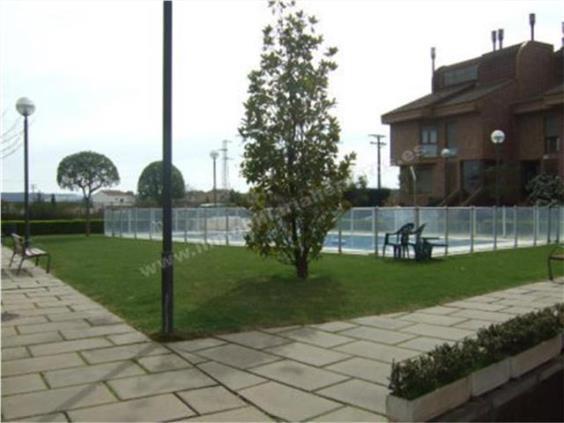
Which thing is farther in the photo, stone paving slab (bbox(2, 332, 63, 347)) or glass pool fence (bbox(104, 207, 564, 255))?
glass pool fence (bbox(104, 207, 564, 255))

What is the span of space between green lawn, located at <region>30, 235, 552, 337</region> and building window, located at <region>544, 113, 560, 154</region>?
1975 centimetres

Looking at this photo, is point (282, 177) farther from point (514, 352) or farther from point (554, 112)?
point (554, 112)

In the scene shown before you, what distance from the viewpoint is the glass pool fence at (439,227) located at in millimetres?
17031

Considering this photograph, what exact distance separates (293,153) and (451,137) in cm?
2813

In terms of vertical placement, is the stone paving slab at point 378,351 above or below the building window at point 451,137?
below

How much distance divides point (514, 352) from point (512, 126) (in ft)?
107

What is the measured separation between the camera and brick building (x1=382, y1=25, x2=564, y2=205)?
108 ft

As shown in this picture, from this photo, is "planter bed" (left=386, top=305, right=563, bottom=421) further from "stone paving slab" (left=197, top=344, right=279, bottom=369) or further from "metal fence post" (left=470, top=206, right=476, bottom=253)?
"metal fence post" (left=470, top=206, right=476, bottom=253)

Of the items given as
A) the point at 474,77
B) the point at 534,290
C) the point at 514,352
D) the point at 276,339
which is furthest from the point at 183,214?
the point at 474,77

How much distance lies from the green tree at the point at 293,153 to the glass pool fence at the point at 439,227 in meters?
4.32

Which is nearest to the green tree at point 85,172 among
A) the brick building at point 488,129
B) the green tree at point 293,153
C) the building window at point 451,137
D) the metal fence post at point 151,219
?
the metal fence post at point 151,219

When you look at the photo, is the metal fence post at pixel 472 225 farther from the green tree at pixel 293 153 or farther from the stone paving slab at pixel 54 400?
the stone paving slab at pixel 54 400

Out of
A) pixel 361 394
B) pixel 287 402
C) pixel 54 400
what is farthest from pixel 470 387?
pixel 54 400

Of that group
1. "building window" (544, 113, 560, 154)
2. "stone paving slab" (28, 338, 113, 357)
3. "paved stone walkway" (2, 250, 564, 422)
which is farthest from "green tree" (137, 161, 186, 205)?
"stone paving slab" (28, 338, 113, 357)
